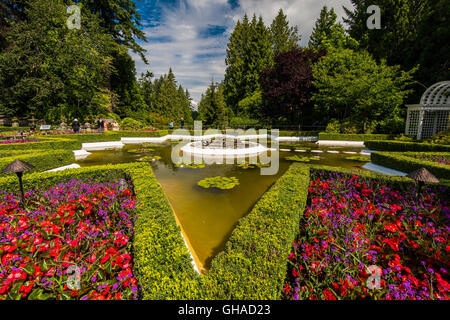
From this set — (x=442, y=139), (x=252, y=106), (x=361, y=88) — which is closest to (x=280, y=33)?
(x=252, y=106)

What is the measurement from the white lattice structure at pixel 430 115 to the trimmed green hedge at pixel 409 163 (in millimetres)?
9982

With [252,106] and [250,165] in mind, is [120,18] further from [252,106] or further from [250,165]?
[250,165]

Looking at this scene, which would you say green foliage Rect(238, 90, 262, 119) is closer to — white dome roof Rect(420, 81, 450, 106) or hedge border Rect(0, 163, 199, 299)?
white dome roof Rect(420, 81, 450, 106)

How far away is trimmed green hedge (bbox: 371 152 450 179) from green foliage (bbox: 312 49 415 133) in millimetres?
12926

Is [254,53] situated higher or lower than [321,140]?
higher

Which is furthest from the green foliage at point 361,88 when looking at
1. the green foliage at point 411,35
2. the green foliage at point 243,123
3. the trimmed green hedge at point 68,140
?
the trimmed green hedge at point 68,140

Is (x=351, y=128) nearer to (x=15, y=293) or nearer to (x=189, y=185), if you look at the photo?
(x=189, y=185)

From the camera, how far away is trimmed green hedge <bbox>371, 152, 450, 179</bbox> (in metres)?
5.52

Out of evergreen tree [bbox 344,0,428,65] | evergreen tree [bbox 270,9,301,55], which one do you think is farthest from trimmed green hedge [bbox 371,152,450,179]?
evergreen tree [bbox 270,9,301,55]

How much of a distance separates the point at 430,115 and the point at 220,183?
63.6ft

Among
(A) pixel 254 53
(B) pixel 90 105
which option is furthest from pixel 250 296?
(A) pixel 254 53

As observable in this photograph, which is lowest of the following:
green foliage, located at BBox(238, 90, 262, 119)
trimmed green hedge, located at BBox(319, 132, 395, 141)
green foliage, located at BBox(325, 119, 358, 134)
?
trimmed green hedge, located at BBox(319, 132, 395, 141)

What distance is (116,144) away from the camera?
54.5 ft
